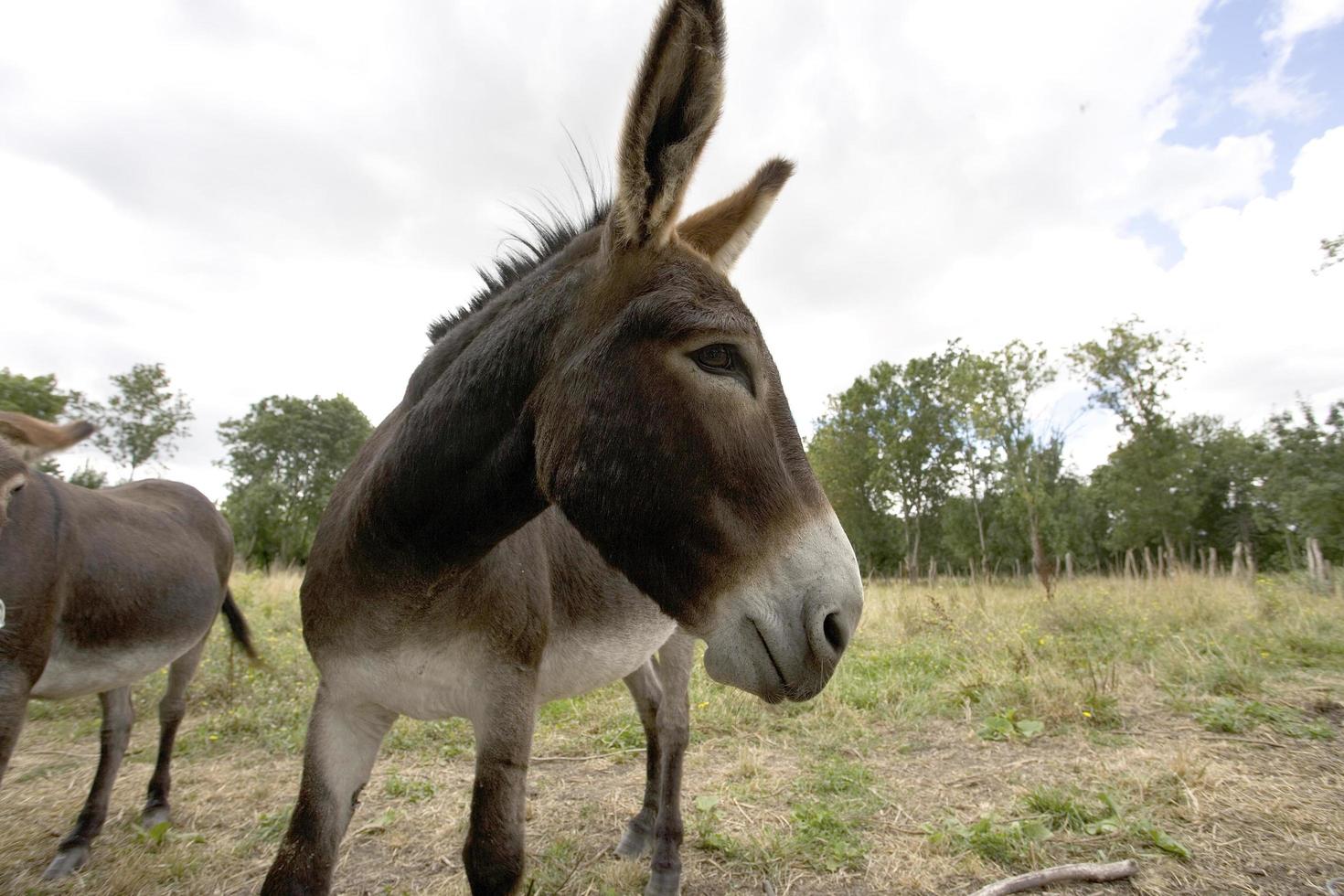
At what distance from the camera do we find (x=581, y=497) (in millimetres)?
1606

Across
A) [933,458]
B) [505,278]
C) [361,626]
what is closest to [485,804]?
[361,626]

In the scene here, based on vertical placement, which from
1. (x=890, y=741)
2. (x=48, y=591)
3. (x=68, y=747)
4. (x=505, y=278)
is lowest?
(x=68, y=747)

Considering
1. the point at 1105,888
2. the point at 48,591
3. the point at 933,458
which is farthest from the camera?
the point at 933,458

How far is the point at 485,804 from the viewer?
2023mm

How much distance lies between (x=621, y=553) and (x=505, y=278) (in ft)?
4.42

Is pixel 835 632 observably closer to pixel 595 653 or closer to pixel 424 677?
pixel 424 677

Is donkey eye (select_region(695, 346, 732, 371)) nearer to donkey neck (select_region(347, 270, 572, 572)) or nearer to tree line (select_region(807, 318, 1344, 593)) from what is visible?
donkey neck (select_region(347, 270, 572, 572))

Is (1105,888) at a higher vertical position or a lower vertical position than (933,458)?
lower

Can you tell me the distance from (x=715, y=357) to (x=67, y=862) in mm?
4550

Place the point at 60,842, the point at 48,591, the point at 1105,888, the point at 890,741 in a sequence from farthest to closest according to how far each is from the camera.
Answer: the point at 890,741 → the point at 60,842 → the point at 48,591 → the point at 1105,888

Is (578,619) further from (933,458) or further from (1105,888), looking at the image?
(933,458)

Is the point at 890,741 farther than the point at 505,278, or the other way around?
the point at 890,741

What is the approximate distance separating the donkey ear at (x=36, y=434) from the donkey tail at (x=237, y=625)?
2537 mm

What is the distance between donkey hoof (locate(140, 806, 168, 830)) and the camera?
3863 mm
